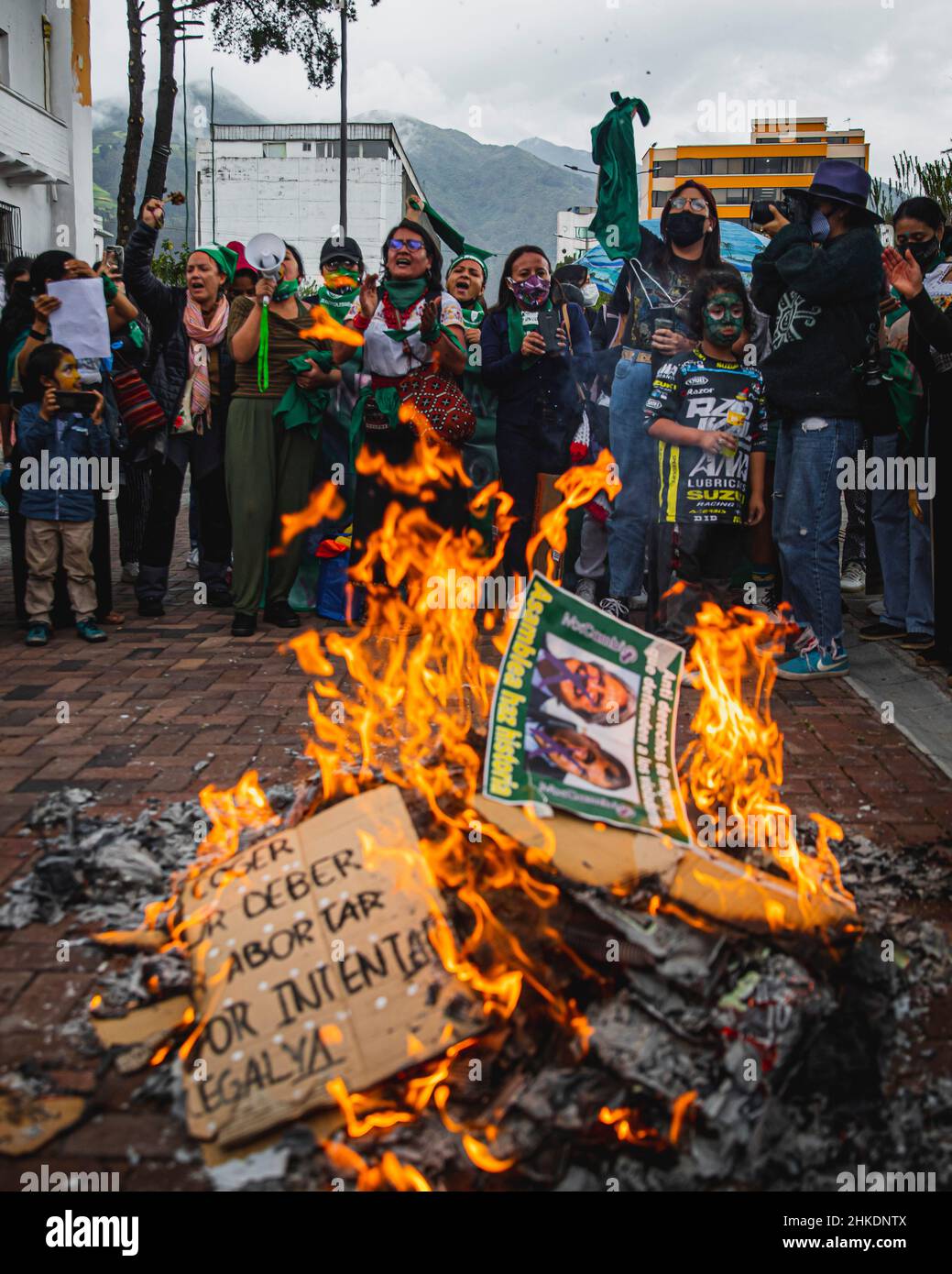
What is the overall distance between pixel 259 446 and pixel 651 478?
2.61m

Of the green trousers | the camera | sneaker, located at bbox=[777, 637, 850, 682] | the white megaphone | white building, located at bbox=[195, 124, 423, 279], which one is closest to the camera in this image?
the camera

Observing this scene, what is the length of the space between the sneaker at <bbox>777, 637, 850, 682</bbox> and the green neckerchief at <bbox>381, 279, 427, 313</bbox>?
127 inches

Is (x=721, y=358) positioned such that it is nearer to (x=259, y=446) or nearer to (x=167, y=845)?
(x=259, y=446)

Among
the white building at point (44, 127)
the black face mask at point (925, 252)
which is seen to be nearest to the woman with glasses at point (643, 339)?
the black face mask at point (925, 252)

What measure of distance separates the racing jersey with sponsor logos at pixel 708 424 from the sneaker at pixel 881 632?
1.34m

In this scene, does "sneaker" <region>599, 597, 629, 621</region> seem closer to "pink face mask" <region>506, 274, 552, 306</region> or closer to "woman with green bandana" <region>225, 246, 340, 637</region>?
"pink face mask" <region>506, 274, 552, 306</region>

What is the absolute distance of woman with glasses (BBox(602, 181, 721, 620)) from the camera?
646cm

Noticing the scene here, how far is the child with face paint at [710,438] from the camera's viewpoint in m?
6.19

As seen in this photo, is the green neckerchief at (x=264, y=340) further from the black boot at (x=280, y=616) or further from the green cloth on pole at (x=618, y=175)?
the green cloth on pole at (x=618, y=175)

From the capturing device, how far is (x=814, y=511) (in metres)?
6.09

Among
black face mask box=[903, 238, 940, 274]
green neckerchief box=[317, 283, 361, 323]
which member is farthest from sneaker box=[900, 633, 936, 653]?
green neckerchief box=[317, 283, 361, 323]

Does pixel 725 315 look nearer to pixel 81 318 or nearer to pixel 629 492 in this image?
pixel 629 492

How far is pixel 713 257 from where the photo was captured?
6.61 meters

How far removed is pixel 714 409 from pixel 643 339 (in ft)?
2.86
